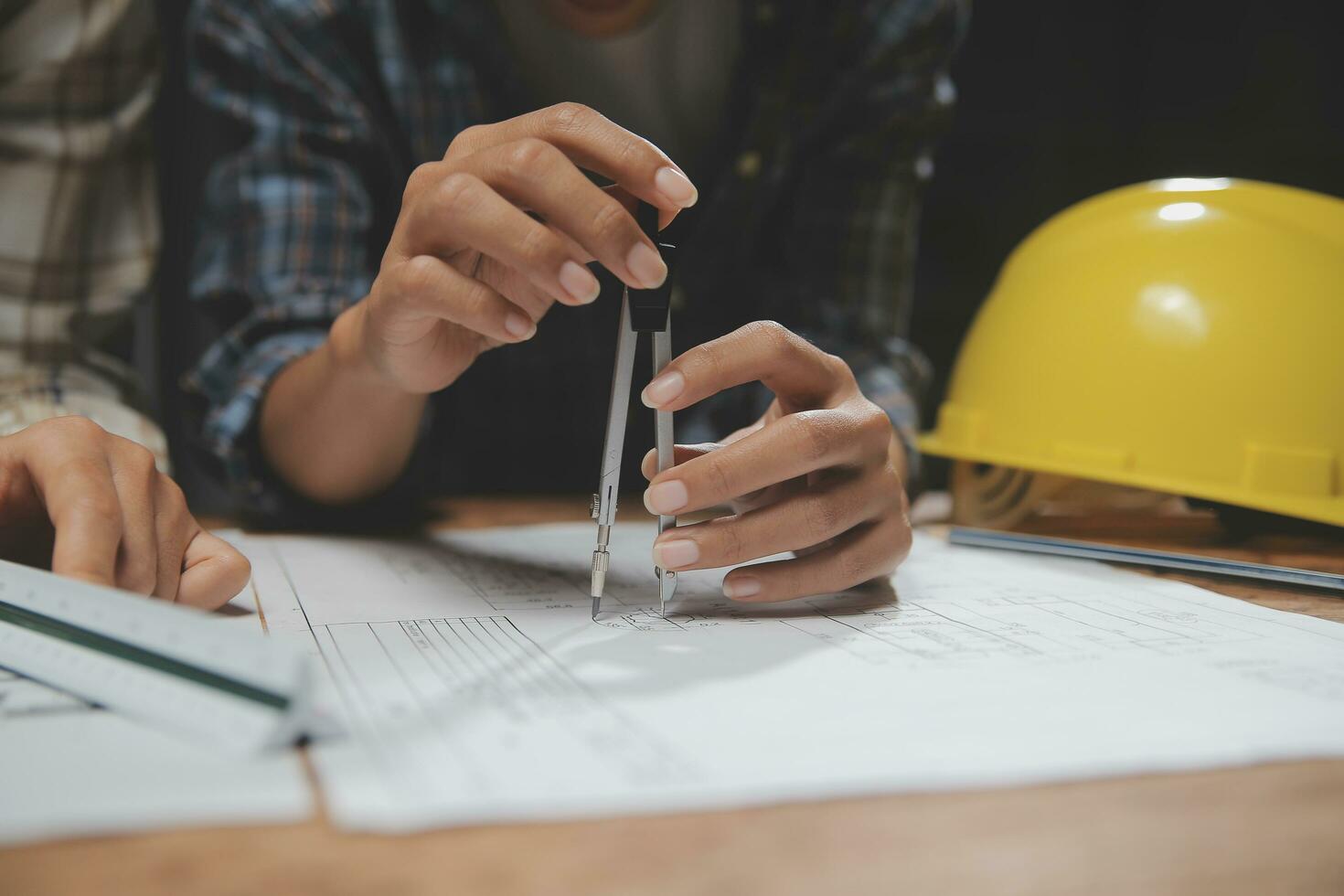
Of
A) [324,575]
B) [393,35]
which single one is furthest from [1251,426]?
[393,35]

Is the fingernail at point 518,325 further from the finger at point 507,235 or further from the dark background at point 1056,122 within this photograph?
the dark background at point 1056,122

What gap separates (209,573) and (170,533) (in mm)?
25

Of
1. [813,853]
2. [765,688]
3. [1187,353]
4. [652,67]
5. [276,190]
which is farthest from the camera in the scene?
[652,67]

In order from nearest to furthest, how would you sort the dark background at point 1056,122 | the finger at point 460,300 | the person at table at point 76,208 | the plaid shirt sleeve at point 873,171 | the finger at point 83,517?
1. the finger at point 83,517
2. the finger at point 460,300
3. the person at table at point 76,208
4. the plaid shirt sleeve at point 873,171
5. the dark background at point 1056,122

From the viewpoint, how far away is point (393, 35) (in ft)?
2.71

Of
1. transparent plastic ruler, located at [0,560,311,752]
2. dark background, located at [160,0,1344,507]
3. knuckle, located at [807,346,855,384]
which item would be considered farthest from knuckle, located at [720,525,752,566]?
dark background, located at [160,0,1344,507]

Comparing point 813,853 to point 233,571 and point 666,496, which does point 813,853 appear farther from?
point 233,571

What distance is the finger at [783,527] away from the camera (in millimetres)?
438

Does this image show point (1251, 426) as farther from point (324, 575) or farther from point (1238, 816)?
point (324, 575)

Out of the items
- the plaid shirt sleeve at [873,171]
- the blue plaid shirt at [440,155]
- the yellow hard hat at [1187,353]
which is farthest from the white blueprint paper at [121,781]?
the plaid shirt sleeve at [873,171]

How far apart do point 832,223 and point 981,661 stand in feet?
2.25

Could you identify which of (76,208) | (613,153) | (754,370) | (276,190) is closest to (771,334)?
(754,370)

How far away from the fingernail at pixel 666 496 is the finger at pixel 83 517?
0.22 metres

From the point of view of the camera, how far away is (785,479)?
18.9 inches
